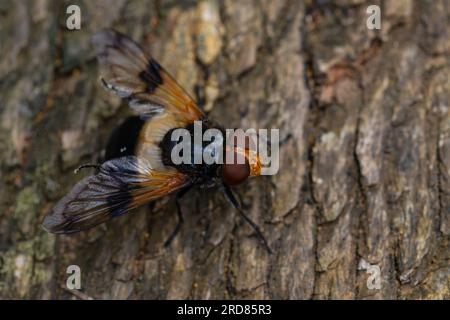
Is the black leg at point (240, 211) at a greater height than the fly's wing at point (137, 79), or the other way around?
the fly's wing at point (137, 79)

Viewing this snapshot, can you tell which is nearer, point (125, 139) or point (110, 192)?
point (110, 192)

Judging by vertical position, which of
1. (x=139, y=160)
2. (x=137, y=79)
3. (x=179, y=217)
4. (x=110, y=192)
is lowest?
(x=179, y=217)

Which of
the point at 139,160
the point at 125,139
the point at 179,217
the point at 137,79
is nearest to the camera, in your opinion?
the point at 139,160

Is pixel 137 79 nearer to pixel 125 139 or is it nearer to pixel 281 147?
pixel 125 139

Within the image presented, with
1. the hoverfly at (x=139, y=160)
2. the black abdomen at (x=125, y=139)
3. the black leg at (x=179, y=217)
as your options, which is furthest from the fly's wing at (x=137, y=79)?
the black leg at (x=179, y=217)

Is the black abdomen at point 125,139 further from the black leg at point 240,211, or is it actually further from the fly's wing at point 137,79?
the black leg at point 240,211

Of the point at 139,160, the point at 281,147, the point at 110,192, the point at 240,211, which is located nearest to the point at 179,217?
the point at 240,211

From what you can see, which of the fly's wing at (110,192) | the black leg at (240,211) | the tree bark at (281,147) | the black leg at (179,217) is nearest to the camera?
the fly's wing at (110,192)

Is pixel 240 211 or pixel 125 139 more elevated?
pixel 125 139
